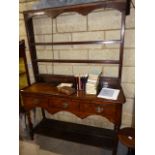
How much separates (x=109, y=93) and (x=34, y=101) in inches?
36.9

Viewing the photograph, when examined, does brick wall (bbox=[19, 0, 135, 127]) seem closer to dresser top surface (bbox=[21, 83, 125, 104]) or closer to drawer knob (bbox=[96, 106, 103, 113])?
dresser top surface (bbox=[21, 83, 125, 104])

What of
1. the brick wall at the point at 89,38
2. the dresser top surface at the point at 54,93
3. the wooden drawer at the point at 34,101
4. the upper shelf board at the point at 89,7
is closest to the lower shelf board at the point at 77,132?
the brick wall at the point at 89,38

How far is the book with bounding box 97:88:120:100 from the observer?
5.43ft

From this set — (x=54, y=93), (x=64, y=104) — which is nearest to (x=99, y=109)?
(x=64, y=104)

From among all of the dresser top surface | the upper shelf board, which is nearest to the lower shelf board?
the dresser top surface

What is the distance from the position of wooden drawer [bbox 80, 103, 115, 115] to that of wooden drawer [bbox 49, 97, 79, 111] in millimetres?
81

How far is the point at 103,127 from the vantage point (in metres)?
2.23

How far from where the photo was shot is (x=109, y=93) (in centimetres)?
175

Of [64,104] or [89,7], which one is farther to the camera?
[64,104]

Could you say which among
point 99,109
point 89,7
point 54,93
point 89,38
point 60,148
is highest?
point 89,7

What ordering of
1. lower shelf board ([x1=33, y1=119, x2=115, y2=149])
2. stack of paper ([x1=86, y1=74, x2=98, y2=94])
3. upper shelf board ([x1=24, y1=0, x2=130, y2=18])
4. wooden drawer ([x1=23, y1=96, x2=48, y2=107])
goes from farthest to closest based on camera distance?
lower shelf board ([x1=33, y1=119, x2=115, y2=149]) < wooden drawer ([x1=23, y1=96, x2=48, y2=107]) < stack of paper ([x1=86, y1=74, x2=98, y2=94]) < upper shelf board ([x1=24, y1=0, x2=130, y2=18])

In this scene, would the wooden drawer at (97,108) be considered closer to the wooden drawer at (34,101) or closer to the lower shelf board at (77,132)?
the wooden drawer at (34,101)

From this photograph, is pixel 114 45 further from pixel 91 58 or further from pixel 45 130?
pixel 45 130

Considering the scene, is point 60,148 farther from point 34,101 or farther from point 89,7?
point 89,7
